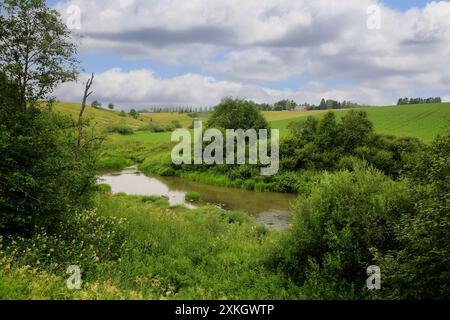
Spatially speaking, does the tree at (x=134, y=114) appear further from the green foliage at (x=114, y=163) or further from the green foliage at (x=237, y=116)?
the green foliage at (x=237, y=116)

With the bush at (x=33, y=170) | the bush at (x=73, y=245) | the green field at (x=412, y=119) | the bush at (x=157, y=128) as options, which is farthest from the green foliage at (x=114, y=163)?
the bush at (x=157, y=128)

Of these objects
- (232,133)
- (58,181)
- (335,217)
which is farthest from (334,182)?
(232,133)

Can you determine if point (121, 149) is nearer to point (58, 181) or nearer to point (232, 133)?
point (232, 133)

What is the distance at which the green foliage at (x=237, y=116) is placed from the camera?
6619 centimetres

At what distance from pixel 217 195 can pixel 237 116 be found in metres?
28.7

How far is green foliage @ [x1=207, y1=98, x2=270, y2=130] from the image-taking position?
66.2 m

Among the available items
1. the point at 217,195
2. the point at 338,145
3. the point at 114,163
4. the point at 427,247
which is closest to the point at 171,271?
the point at 427,247

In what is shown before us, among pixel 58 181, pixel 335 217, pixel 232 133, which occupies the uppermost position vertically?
pixel 232 133

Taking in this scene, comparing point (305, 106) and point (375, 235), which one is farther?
point (305, 106)

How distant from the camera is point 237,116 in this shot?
67000 millimetres

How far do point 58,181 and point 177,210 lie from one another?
13698 mm

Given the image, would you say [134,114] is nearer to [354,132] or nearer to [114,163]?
[114,163]

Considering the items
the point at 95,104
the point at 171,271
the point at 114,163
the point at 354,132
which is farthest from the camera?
the point at 95,104
